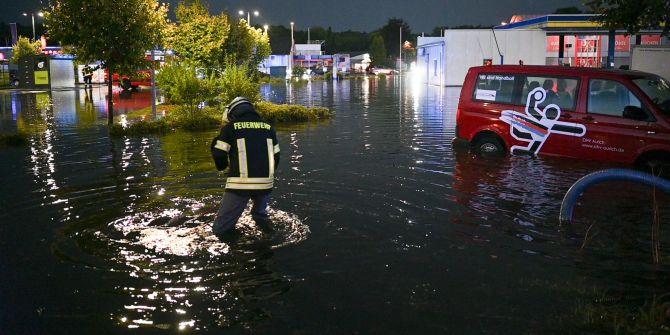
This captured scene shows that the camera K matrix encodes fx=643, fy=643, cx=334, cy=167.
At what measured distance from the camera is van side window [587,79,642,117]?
11.0m

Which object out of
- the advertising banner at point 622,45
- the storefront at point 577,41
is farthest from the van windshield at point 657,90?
the advertising banner at point 622,45

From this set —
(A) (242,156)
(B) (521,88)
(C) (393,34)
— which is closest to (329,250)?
(A) (242,156)

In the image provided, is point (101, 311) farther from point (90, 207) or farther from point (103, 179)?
point (103, 179)

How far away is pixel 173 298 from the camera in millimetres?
5543

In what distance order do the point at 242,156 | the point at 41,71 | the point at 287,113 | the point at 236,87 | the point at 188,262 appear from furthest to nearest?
1. the point at 41,71
2. the point at 287,113
3. the point at 236,87
4. the point at 242,156
5. the point at 188,262

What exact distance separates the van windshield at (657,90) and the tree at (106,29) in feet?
44.6

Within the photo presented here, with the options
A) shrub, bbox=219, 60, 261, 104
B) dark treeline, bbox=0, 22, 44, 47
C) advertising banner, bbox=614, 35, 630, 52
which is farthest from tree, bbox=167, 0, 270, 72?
dark treeline, bbox=0, 22, 44, 47

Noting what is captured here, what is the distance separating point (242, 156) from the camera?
6887 millimetres

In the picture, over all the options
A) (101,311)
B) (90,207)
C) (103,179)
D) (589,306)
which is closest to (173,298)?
(101,311)

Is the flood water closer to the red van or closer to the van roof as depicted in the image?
the red van

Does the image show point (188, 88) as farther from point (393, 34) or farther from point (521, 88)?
point (393, 34)

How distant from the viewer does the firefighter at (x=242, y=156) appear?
22.6 ft

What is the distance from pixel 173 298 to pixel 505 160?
28.0 feet

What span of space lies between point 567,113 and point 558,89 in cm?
49
